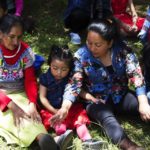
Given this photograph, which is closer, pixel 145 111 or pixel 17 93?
pixel 145 111

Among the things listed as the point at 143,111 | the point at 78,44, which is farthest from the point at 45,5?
the point at 143,111

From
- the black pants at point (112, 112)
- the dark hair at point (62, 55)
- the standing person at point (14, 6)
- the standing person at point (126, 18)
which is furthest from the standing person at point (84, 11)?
the black pants at point (112, 112)

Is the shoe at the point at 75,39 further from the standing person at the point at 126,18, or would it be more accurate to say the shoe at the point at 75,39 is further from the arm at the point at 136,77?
the arm at the point at 136,77

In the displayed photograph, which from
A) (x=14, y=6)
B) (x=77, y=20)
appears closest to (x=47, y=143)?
(x=77, y=20)

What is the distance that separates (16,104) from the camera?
11.4ft

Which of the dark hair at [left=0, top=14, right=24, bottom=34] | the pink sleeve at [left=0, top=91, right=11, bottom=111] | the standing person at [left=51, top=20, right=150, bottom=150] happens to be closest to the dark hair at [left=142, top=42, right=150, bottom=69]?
the standing person at [left=51, top=20, right=150, bottom=150]

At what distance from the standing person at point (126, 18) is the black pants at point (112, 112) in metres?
1.70

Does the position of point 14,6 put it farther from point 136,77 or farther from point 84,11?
point 136,77

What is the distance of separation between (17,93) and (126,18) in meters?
2.27

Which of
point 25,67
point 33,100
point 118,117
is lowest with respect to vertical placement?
point 118,117

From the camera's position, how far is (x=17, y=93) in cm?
372

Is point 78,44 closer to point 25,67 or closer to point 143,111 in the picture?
point 25,67

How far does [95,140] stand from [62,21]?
111 inches

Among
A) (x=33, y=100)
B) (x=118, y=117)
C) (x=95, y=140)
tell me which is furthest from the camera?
(x=118, y=117)
